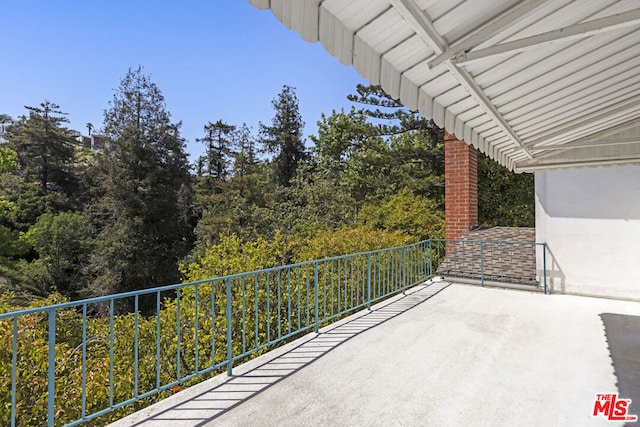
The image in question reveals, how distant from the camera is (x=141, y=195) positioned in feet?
79.2

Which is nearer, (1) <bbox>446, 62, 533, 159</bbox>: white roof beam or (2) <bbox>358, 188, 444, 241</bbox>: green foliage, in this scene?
(1) <bbox>446, 62, 533, 159</bbox>: white roof beam

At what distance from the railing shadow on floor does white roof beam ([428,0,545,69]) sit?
9.22ft

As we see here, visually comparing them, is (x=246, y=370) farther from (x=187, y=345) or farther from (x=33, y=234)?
(x=33, y=234)

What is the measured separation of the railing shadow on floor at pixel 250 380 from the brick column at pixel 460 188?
417 cm

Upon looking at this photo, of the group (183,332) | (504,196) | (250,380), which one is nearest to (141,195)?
(183,332)

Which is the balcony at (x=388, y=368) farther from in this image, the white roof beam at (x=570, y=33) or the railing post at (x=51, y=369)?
the white roof beam at (x=570, y=33)

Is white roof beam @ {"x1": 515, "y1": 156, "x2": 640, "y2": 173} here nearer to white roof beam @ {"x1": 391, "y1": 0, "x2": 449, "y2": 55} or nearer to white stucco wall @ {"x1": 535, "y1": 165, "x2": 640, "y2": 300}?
white stucco wall @ {"x1": 535, "y1": 165, "x2": 640, "y2": 300}

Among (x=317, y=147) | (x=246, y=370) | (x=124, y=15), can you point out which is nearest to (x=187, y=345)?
(x=246, y=370)

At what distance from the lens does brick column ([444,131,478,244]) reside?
8.09 meters

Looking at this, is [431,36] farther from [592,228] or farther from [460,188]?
[460,188]

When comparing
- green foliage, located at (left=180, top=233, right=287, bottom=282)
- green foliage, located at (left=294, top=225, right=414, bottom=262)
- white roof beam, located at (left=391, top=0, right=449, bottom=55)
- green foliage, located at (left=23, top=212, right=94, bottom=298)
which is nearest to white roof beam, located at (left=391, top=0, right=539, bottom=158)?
white roof beam, located at (left=391, top=0, right=449, bottom=55)

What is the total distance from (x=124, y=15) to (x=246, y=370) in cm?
2169

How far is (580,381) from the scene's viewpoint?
2811mm

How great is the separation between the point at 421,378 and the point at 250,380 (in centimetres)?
146
